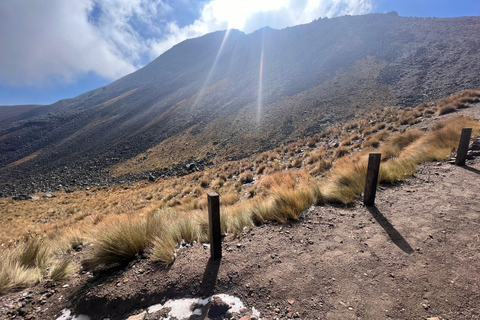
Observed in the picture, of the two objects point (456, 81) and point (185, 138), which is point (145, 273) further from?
point (185, 138)

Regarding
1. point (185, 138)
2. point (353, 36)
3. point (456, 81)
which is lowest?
point (185, 138)

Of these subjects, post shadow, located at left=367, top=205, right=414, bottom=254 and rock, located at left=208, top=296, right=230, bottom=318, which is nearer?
rock, located at left=208, top=296, right=230, bottom=318

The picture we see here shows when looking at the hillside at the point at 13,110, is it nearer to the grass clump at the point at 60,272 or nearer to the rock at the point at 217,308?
the grass clump at the point at 60,272

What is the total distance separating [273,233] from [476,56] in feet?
123

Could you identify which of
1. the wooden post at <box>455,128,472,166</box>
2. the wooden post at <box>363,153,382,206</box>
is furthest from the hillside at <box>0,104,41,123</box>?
the wooden post at <box>455,128,472,166</box>

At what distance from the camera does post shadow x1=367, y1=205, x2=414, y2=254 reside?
104 inches

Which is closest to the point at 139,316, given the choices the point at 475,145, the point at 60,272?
the point at 60,272

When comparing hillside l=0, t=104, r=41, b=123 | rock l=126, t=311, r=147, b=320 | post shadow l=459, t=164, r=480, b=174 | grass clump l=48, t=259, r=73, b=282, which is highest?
hillside l=0, t=104, r=41, b=123

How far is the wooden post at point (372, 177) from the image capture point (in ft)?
12.1

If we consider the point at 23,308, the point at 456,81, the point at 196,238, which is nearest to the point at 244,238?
the point at 196,238

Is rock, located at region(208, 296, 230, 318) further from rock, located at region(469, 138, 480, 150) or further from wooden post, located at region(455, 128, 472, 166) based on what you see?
rock, located at region(469, 138, 480, 150)

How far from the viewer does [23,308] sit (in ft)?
7.80

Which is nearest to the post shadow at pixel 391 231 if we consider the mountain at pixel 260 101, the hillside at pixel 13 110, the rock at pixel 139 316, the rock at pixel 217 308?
the rock at pixel 217 308

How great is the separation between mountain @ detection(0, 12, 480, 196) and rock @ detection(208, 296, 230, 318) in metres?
20.3
